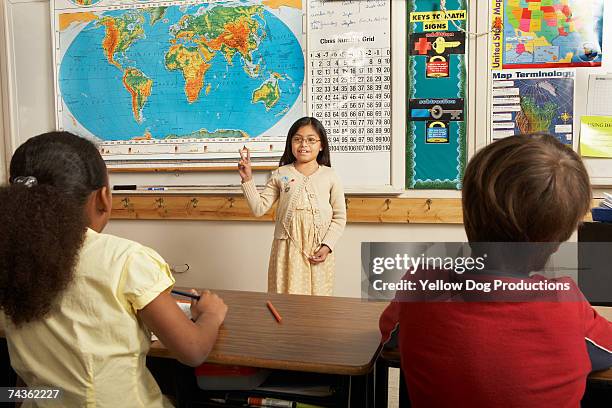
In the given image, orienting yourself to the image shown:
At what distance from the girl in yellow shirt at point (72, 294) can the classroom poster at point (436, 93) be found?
85.5 inches

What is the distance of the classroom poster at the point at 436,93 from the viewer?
2953 mm

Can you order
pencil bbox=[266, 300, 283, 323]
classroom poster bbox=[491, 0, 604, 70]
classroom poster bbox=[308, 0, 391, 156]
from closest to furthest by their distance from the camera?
pencil bbox=[266, 300, 283, 323] < classroom poster bbox=[491, 0, 604, 70] < classroom poster bbox=[308, 0, 391, 156]

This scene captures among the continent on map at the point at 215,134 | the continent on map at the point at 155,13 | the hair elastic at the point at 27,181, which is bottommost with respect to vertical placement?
the hair elastic at the point at 27,181

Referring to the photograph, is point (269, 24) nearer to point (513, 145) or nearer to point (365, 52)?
point (365, 52)

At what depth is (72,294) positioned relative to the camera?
1056 mm

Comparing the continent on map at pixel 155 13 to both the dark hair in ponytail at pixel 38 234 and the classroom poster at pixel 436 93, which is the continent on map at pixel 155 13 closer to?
the classroom poster at pixel 436 93

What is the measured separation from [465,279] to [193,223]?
2663 millimetres

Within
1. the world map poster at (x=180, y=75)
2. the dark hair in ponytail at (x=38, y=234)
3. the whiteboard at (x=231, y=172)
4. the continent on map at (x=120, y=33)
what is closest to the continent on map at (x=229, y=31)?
the world map poster at (x=180, y=75)

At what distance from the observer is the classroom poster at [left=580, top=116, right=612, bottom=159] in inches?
111

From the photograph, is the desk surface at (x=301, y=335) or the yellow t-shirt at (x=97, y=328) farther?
the desk surface at (x=301, y=335)

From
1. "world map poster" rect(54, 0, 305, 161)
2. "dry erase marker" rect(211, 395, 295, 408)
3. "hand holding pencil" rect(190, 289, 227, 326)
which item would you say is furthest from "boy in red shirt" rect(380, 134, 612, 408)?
"world map poster" rect(54, 0, 305, 161)

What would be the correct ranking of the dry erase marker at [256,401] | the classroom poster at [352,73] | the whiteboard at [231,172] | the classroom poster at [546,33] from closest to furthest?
the dry erase marker at [256,401] → the classroom poster at [546,33] → the whiteboard at [231,172] → the classroom poster at [352,73]

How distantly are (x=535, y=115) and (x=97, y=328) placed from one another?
2536mm

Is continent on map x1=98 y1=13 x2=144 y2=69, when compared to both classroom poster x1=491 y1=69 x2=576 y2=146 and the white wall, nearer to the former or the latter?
the white wall
